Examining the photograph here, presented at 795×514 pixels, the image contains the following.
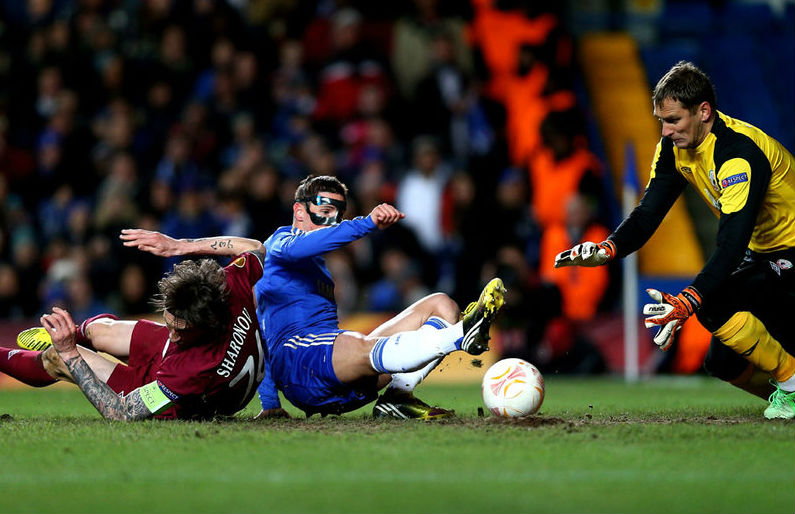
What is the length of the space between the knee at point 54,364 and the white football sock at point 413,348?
1.89 m

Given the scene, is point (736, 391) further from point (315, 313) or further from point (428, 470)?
point (428, 470)

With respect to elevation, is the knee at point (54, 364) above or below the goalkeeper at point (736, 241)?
below

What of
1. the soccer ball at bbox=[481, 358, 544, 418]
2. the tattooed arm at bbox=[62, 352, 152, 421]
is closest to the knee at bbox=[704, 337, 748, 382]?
the soccer ball at bbox=[481, 358, 544, 418]

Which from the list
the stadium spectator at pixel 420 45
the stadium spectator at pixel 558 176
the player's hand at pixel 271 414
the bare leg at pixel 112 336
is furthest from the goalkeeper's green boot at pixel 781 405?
the stadium spectator at pixel 420 45

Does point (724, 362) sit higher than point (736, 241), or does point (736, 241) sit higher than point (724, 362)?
point (736, 241)

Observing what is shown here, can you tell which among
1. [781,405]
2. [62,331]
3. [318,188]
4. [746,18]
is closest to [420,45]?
[746,18]

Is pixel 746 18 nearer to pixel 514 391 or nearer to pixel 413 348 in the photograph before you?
pixel 514 391

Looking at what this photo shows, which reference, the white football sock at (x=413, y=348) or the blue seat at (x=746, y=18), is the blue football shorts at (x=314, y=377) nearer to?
the white football sock at (x=413, y=348)

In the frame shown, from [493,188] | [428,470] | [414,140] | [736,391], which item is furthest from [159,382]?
[414,140]

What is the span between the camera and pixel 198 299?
6.65 meters

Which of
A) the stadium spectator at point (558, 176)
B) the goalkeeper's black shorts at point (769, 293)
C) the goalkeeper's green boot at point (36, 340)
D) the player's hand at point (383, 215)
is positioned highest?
the stadium spectator at point (558, 176)

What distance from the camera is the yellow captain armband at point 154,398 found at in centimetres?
679

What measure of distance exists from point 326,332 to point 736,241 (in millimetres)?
2464

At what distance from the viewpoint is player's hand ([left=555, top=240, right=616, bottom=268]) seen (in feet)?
23.5
